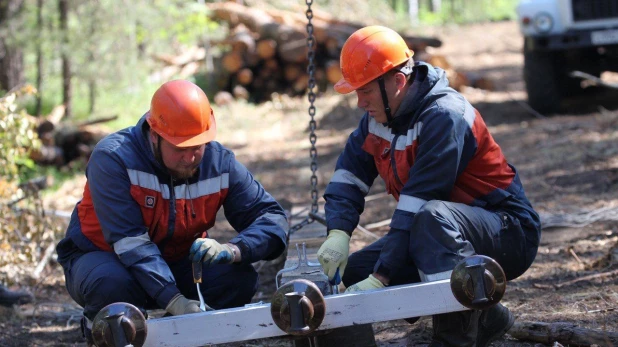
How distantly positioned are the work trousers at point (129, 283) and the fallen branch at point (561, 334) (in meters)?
1.36

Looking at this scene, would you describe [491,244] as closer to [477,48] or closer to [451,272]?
[451,272]

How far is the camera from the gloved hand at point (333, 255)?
155 inches

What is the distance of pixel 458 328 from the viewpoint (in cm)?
352

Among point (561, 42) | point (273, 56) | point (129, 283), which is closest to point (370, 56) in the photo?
point (129, 283)

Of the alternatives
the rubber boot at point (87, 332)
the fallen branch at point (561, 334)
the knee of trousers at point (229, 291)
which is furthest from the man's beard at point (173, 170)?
the fallen branch at point (561, 334)

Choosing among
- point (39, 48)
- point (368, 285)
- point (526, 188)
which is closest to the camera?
point (368, 285)

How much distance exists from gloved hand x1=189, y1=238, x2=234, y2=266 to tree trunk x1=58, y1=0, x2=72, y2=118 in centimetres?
793

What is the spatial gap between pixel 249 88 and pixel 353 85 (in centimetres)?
1083

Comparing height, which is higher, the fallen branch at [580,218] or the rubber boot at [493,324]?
the rubber boot at [493,324]

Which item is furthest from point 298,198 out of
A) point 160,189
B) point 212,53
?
point 212,53

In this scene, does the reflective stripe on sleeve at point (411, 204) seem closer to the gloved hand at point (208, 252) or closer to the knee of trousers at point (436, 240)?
the knee of trousers at point (436, 240)

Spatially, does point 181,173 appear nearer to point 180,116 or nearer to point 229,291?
point 180,116

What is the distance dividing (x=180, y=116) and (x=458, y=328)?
153 cm

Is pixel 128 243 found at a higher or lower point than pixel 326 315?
higher
